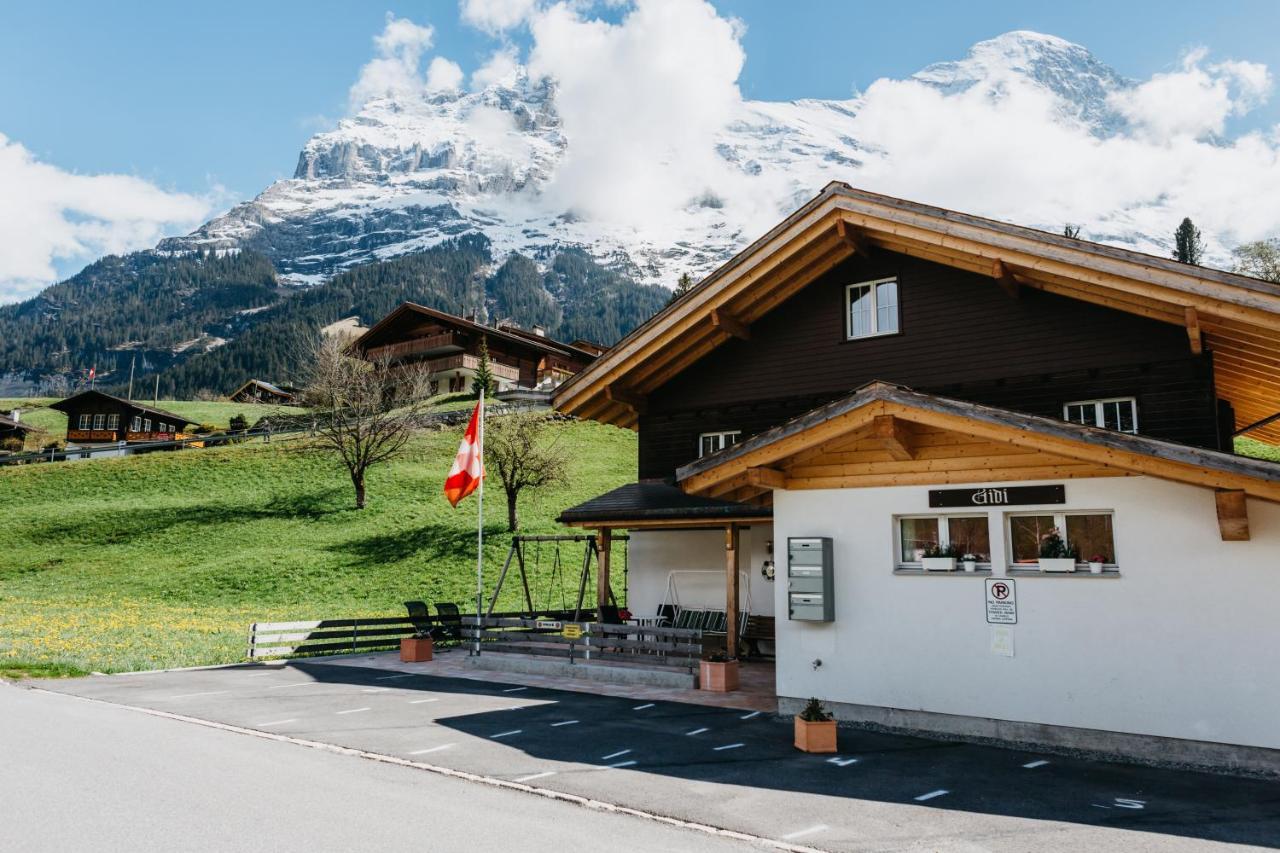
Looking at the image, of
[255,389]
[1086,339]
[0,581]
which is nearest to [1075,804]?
[1086,339]

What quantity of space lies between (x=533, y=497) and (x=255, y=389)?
67841 mm

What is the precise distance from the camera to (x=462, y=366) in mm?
65812

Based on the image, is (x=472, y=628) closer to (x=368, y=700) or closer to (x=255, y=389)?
(x=368, y=700)

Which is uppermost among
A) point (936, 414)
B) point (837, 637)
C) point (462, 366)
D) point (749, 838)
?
point (462, 366)

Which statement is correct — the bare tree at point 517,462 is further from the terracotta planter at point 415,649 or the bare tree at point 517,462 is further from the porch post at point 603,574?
the porch post at point 603,574

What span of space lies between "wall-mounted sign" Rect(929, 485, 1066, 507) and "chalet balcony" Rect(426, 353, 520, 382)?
186ft

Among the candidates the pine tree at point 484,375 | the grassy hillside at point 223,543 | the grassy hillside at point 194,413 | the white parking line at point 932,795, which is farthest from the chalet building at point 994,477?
the grassy hillside at point 194,413

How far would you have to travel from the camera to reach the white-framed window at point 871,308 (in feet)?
50.2

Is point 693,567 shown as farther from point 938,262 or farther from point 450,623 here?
point 938,262

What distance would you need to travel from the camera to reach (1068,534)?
10.3 meters

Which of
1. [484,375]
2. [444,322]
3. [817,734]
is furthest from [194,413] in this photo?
[817,734]

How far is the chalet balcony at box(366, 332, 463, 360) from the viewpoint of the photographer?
6606 cm

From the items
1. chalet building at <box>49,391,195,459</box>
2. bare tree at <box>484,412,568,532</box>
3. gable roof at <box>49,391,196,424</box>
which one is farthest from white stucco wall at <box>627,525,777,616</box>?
gable roof at <box>49,391,196,424</box>

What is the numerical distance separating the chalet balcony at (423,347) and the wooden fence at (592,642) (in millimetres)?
49255
